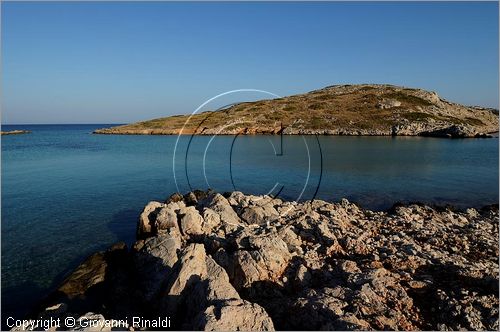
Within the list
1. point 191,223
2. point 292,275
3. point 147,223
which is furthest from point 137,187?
point 292,275

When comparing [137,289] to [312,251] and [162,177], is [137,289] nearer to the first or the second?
[312,251]

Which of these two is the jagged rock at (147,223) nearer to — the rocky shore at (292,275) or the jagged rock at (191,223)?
the rocky shore at (292,275)

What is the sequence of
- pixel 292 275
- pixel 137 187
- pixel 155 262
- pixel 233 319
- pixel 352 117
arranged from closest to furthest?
pixel 233 319 → pixel 292 275 → pixel 155 262 → pixel 137 187 → pixel 352 117

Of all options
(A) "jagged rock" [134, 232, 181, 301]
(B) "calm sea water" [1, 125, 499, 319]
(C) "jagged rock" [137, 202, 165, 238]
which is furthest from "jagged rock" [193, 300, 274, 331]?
(C) "jagged rock" [137, 202, 165, 238]

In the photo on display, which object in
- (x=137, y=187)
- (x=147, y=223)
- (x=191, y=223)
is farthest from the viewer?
(x=137, y=187)

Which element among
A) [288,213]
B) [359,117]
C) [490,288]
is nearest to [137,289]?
[288,213]

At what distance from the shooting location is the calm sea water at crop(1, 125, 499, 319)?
21.4 meters

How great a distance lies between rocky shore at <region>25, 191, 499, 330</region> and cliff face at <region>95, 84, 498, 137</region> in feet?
284

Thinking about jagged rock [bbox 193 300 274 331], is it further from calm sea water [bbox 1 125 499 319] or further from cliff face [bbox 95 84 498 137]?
cliff face [bbox 95 84 498 137]

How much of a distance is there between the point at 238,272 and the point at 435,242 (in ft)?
38.5

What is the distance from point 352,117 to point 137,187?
10823 cm

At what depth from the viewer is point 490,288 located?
1299 cm

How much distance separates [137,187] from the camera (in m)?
41.7

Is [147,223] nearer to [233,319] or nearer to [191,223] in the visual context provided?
[191,223]
